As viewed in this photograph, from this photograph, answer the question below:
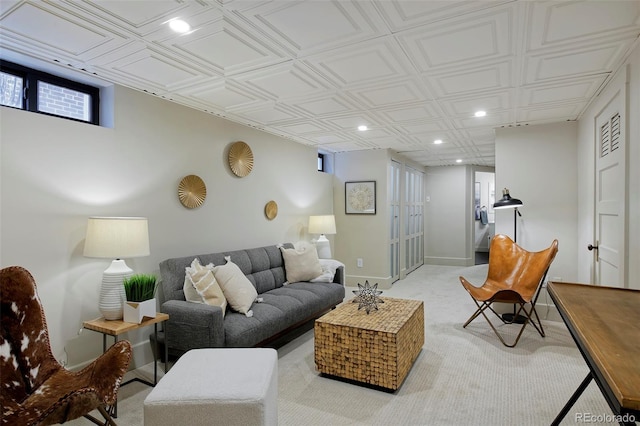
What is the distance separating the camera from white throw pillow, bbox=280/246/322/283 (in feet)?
13.3

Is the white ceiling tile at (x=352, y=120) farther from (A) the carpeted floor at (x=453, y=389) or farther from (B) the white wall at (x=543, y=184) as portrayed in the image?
(A) the carpeted floor at (x=453, y=389)

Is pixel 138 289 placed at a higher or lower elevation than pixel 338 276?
higher

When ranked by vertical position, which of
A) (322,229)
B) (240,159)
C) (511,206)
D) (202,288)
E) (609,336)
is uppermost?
(240,159)

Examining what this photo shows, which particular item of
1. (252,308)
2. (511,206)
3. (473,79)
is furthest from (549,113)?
(252,308)

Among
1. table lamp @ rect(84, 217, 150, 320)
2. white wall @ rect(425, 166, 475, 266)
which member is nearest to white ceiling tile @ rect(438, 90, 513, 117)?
table lamp @ rect(84, 217, 150, 320)

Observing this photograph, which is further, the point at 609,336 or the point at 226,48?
the point at 226,48

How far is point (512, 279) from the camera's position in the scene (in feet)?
12.8

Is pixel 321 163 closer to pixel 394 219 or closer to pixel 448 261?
pixel 394 219

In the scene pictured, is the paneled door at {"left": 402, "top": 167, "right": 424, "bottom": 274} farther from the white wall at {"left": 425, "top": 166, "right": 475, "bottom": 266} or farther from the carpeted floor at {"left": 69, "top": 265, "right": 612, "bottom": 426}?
the carpeted floor at {"left": 69, "top": 265, "right": 612, "bottom": 426}

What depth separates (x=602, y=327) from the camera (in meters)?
1.24

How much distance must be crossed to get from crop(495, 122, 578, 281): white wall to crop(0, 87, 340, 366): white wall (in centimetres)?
315

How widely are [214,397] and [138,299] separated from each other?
119cm

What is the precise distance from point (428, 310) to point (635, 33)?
338cm

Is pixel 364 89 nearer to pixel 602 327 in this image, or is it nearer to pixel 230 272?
pixel 230 272
